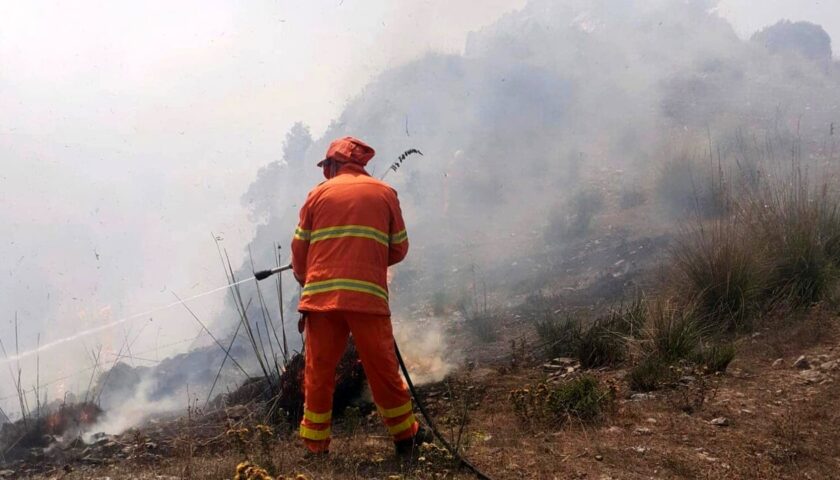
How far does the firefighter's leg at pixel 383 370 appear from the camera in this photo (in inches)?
109

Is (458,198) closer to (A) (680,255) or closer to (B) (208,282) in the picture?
(A) (680,255)

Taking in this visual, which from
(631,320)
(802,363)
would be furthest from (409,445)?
(802,363)

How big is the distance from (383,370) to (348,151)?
1.18 meters

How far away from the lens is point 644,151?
14672mm

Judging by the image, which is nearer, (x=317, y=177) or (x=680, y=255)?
(x=680, y=255)

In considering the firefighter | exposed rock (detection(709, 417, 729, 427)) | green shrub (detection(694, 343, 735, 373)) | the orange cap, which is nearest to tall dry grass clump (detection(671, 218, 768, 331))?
green shrub (detection(694, 343, 735, 373))

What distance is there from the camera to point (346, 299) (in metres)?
2.74

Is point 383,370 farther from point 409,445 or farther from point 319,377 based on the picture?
point 409,445

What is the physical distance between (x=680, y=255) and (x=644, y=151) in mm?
10595

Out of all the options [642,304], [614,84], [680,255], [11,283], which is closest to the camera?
[642,304]

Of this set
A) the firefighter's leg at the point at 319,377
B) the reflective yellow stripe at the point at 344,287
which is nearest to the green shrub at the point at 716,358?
the reflective yellow stripe at the point at 344,287

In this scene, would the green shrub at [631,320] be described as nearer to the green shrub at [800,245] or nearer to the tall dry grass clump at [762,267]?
the tall dry grass clump at [762,267]

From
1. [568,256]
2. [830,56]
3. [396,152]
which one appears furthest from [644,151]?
[830,56]

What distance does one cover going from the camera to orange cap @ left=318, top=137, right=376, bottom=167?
3111mm
